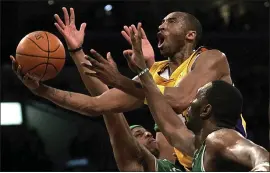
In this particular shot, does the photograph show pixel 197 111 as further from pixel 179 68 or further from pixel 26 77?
pixel 26 77

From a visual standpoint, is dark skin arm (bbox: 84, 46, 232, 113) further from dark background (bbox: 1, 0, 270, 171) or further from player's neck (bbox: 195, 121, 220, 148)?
dark background (bbox: 1, 0, 270, 171)

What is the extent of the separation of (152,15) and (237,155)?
17.6 ft

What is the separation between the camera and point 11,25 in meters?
Answer: 7.86

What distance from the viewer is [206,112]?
3.14m

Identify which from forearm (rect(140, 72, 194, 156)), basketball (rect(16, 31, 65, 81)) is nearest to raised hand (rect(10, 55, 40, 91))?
basketball (rect(16, 31, 65, 81))

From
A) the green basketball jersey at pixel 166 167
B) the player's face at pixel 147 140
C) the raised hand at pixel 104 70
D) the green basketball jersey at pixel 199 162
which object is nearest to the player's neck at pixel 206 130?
the green basketball jersey at pixel 199 162

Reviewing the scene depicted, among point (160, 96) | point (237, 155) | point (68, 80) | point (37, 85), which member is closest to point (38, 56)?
point (37, 85)

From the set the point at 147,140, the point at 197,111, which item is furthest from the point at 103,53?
the point at 197,111

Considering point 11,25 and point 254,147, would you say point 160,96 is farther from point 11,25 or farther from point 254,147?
point 11,25

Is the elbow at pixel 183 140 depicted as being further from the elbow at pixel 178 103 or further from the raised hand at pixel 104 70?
the raised hand at pixel 104 70

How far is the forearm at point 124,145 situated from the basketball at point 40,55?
56cm

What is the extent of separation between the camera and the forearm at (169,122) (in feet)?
11.0

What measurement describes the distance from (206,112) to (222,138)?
350 millimetres

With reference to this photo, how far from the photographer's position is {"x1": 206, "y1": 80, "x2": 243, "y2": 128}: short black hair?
122 inches
